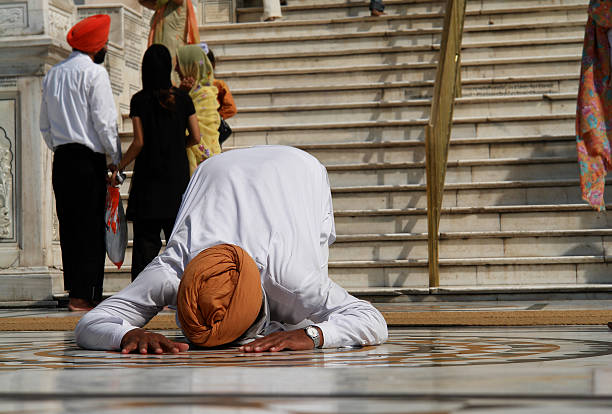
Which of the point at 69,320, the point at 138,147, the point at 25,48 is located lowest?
the point at 69,320

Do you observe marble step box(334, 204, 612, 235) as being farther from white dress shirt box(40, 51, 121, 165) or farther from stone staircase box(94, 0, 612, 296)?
white dress shirt box(40, 51, 121, 165)

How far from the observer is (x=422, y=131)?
905 centimetres

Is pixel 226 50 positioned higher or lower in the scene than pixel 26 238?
higher

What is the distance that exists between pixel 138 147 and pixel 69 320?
1293 mm

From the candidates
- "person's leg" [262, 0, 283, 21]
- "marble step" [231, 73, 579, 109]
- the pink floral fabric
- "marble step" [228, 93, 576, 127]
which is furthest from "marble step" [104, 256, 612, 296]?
"person's leg" [262, 0, 283, 21]

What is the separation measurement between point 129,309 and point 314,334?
64 centimetres

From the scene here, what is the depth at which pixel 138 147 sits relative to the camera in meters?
6.17

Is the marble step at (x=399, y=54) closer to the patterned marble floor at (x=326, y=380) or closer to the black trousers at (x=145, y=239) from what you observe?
the black trousers at (x=145, y=239)

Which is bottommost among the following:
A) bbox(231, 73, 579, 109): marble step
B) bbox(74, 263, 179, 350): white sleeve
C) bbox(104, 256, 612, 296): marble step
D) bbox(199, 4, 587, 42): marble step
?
bbox(104, 256, 612, 296): marble step

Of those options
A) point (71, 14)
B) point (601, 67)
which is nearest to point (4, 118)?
point (71, 14)

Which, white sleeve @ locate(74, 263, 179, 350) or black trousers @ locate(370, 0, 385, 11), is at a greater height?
black trousers @ locate(370, 0, 385, 11)

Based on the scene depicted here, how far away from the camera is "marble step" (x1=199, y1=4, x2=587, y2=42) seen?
36.8 feet

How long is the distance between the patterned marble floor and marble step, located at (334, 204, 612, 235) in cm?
403

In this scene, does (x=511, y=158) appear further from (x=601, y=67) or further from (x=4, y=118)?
(x=4, y=118)
